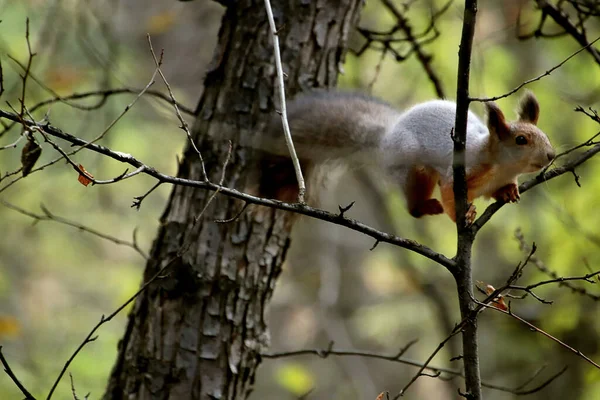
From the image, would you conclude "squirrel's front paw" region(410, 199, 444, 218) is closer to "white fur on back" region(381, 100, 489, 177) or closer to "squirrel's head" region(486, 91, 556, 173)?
"white fur on back" region(381, 100, 489, 177)

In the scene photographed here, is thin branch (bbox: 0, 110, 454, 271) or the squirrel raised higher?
the squirrel

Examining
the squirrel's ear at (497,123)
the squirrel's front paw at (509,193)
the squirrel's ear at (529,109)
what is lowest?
the squirrel's front paw at (509,193)

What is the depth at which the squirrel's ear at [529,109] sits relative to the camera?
7.16 feet

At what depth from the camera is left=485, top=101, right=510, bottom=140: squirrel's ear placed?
2.07m

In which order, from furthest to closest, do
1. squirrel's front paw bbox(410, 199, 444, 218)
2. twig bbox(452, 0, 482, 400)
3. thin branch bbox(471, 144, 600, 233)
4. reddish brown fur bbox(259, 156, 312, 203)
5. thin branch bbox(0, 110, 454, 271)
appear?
1. squirrel's front paw bbox(410, 199, 444, 218)
2. reddish brown fur bbox(259, 156, 312, 203)
3. thin branch bbox(471, 144, 600, 233)
4. twig bbox(452, 0, 482, 400)
5. thin branch bbox(0, 110, 454, 271)

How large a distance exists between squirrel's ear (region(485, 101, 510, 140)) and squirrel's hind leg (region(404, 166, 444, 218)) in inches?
12.2

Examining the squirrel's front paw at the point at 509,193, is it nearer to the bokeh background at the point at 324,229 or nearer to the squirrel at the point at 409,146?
the squirrel at the point at 409,146

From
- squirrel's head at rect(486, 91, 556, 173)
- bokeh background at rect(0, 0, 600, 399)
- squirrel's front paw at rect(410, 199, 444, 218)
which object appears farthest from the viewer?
bokeh background at rect(0, 0, 600, 399)

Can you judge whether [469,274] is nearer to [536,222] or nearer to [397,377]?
[536,222]

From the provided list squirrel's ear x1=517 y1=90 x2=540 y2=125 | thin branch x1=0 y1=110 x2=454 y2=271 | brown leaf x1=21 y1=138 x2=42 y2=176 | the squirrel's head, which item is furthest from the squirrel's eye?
brown leaf x1=21 y1=138 x2=42 y2=176

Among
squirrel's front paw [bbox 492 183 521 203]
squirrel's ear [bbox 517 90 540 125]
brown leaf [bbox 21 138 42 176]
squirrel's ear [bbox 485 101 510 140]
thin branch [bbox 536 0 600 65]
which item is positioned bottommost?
brown leaf [bbox 21 138 42 176]

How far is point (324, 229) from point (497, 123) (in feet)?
10.2

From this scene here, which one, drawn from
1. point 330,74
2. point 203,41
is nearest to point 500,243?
point 330,74

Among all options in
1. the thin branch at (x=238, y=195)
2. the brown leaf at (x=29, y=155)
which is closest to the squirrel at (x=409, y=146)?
the thin branch at (x=238, y=195)
